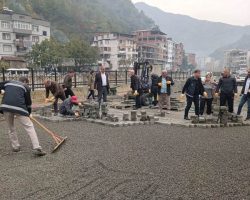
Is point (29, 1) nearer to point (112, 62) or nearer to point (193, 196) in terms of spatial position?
point (112, 62)

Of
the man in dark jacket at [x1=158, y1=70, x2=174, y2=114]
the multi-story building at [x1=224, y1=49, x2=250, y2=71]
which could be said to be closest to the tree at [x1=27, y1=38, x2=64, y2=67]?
the man in dark jacket at [x1=158, y1=70, x2=174, y2=114]

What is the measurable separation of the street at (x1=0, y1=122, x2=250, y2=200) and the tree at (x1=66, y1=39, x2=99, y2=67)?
177ft

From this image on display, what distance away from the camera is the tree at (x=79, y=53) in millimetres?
61425

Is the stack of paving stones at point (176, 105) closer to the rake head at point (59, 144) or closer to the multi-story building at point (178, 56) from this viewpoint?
the rake head at point (59, 144)

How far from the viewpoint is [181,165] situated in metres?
5.89

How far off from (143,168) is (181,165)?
738 mm

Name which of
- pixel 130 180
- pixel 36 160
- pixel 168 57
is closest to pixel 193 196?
pixel 130 180

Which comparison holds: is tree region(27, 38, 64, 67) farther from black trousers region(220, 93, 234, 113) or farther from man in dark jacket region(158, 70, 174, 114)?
black trousers region(220, 93, 234, 113)

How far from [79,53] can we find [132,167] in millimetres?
58439

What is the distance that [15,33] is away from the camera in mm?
63219

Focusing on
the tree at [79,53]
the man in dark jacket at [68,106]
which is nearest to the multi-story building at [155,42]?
the tree at [79,53]

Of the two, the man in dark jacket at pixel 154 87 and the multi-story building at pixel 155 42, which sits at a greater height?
the multi-story building at pixel 155 42

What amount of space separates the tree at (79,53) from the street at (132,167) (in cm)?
5397

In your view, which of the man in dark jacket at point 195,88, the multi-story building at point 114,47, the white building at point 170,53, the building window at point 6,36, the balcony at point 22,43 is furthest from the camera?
the white building at point 170,53
